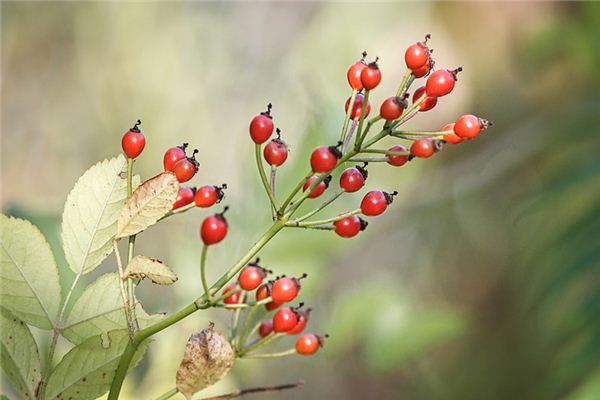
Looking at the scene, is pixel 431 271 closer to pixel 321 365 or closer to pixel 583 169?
pixel 321 365

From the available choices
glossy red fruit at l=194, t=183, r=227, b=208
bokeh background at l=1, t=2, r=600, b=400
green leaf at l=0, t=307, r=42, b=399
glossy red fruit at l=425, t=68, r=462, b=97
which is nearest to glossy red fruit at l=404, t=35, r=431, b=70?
glossy red fruit at l=425, t=68, r=462, b=97

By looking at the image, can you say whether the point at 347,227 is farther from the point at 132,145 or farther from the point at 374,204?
the point at 132,145

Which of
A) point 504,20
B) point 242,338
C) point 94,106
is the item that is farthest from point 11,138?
point 242,338

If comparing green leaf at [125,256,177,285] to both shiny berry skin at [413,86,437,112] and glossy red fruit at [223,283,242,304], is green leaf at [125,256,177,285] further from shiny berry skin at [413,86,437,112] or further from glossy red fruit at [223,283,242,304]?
shiny berry skin at [413,86,437,112]

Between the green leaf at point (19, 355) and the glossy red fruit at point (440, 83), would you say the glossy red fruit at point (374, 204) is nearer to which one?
the glossy red fruit at point (440, 83)

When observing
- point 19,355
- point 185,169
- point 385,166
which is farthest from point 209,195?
point 385,166
